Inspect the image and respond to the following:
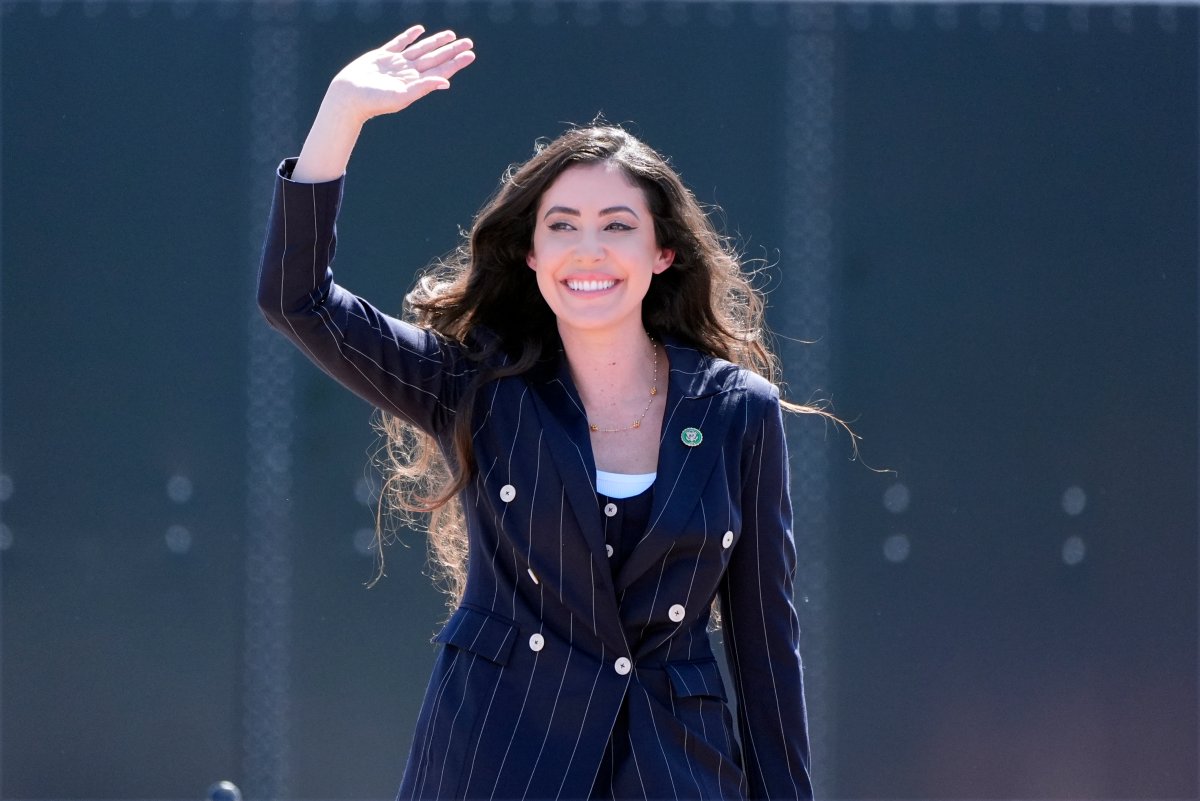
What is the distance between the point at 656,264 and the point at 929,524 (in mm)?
1431

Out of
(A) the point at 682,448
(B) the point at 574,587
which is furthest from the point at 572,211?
(B) the point at 574,587

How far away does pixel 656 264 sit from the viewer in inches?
101

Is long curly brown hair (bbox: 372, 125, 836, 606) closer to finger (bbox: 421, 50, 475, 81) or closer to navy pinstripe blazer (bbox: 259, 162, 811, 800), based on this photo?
navy pinstripe blazer (bbox: 259, 162, 811, 800)

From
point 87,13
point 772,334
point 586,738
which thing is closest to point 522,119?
point 772,334

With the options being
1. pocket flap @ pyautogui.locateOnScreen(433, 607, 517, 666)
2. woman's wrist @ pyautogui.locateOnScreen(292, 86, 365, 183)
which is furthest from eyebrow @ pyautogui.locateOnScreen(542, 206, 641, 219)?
pocket flap @ pyautogui.locateOnScreen(433, 607, 517, 666)

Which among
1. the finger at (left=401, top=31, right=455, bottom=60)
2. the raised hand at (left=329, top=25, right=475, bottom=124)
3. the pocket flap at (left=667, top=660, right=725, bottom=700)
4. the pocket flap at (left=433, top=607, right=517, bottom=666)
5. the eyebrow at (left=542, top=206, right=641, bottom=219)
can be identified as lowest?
the pocket flap at (left=667, top=660, right=725, bottom=700)

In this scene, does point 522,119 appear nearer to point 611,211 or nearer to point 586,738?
point 611,211

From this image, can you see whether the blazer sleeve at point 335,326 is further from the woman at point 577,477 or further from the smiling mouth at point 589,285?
the smiling mouth at point 589,285

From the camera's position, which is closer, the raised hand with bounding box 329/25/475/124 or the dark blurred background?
the raised hand with bounding box 329/25/475/124

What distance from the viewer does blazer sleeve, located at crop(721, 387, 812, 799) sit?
2.34 m

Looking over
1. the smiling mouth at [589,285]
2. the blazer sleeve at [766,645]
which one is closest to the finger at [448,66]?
the smiling mouth at [589,285]

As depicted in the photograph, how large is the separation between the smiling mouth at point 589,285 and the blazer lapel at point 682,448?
18 centimetres

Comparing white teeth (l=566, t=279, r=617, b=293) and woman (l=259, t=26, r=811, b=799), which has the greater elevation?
white teeth (l=566, t=279, r=617, b=293)

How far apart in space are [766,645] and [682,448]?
34 cm
